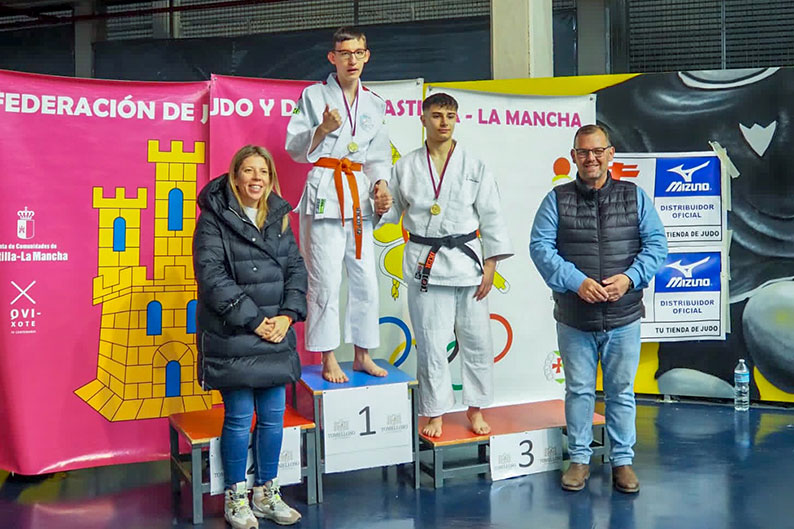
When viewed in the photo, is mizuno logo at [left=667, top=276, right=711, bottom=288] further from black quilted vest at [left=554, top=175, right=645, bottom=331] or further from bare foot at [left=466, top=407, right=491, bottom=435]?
bare foot at [left=466, top=407, right=491, bottom=435]

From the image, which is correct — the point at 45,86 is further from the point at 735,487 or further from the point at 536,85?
the point at 735,487

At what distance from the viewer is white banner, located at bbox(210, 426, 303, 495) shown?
3.31 meters

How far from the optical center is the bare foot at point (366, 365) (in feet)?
12.3

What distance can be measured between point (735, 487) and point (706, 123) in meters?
2.29

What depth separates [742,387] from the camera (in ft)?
16.2

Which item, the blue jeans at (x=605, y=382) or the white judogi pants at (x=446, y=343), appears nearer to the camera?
the blue jeans at (x=605, y=382)

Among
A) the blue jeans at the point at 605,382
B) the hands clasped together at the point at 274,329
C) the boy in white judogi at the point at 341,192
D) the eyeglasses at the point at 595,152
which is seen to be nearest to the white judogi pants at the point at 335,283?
the boy in white judogi at the point at 341,192

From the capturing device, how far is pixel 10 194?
3.62 meters

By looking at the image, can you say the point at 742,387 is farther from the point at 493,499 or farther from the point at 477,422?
the point at 493,499

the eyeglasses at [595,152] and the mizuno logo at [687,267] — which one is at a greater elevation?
the eyeglasses at [595,152]

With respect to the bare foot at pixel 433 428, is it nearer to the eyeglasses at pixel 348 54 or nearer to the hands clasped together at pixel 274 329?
the hands clasped together at pixel 274 329

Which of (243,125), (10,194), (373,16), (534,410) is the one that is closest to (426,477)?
(534,410)

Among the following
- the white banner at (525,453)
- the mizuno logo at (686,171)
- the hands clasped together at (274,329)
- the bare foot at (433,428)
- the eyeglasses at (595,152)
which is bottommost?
the white banner at (525,453)

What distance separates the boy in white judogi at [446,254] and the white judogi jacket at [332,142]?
140 millimetres
